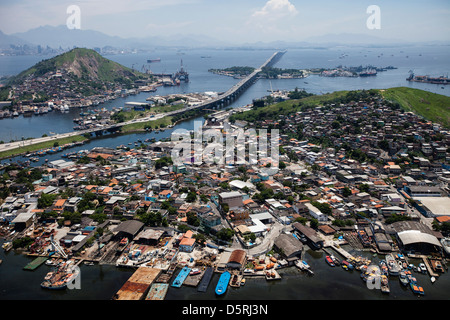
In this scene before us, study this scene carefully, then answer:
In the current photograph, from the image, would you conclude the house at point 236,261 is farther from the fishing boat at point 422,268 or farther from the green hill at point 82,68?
the green hill at point 82,68

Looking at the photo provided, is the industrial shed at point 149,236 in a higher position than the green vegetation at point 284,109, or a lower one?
lower

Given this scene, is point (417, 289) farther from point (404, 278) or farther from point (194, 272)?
point (194, 272)

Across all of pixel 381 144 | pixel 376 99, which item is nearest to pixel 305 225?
pixel 381 144

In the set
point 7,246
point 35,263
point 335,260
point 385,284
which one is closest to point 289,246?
point 335,260

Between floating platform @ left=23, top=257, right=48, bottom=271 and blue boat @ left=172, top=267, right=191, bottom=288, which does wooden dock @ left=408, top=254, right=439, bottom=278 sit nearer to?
blue boat @ left=172, top=267, right=191, bottom=288

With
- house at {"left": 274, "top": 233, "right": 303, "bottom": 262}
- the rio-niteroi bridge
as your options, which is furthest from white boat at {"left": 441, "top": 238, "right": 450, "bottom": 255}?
the rio-niteroi bridge

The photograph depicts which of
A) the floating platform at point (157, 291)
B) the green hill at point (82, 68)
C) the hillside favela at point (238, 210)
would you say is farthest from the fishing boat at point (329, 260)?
the green hill at point (82, 68)
